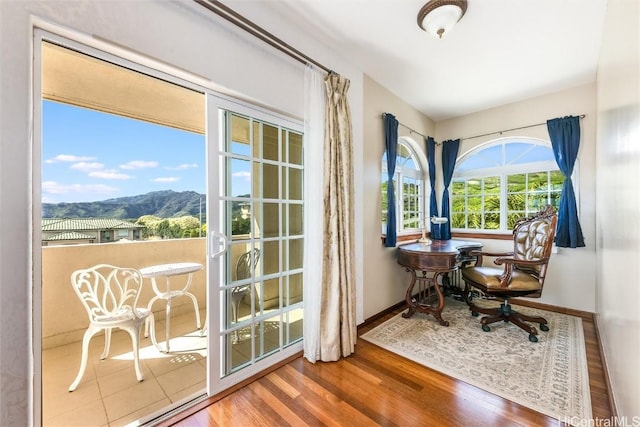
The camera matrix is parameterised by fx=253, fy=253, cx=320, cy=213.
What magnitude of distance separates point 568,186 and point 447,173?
1.34 m

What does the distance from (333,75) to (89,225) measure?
2932mm

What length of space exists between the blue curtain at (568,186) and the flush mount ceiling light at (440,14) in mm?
2215

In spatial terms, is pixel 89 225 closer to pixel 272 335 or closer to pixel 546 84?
pixel 272 335

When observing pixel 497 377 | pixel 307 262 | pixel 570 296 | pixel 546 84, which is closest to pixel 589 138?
pixel 546 84

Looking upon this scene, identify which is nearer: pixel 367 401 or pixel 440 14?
pixel 367 401

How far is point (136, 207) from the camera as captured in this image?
308 centimetres

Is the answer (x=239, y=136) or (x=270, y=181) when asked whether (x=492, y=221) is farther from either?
(x=239, y=136)

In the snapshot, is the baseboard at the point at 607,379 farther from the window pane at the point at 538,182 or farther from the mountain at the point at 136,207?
the mountain at the point at 136,207

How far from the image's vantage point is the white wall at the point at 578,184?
9.44 feet

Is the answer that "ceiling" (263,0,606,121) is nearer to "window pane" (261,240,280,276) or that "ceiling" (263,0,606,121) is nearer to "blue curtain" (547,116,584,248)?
"blue curtain" (547,116,584,248)

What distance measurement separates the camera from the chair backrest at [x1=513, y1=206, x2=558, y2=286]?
96.4 inches

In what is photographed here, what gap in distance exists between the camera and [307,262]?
2057mm

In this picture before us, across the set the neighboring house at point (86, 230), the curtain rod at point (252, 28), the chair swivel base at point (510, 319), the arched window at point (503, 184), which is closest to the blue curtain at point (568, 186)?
the arched window at point (503, 184)
